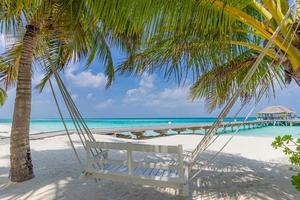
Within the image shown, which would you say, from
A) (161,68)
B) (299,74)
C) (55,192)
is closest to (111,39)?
(161,68)

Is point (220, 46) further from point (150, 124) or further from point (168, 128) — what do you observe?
point (150, 124)

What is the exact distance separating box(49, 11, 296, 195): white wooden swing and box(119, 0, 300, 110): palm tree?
1.35 feet

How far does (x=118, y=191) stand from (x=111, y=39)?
8.27 feet

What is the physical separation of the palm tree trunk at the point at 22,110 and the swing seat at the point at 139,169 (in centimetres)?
138

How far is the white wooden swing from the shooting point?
7.50 ft

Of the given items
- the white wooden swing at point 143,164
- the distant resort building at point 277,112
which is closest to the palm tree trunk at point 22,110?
the white wooden swing at point 143,164

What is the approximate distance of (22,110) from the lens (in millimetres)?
3521

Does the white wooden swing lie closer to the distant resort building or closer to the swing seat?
the swing seat

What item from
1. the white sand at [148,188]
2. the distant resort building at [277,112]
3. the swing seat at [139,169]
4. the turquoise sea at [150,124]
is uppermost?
the distant resort building at [277,112]

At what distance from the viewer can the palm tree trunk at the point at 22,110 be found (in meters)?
3.52

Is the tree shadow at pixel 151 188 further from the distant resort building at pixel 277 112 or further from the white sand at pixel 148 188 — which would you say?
the distant resort building at pixel 277 112

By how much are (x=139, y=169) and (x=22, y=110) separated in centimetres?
193

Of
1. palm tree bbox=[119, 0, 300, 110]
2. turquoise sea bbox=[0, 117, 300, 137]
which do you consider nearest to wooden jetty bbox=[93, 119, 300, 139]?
turquoise sea bbox=[0, 117, 300, 137]

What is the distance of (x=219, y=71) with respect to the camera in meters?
4.00
